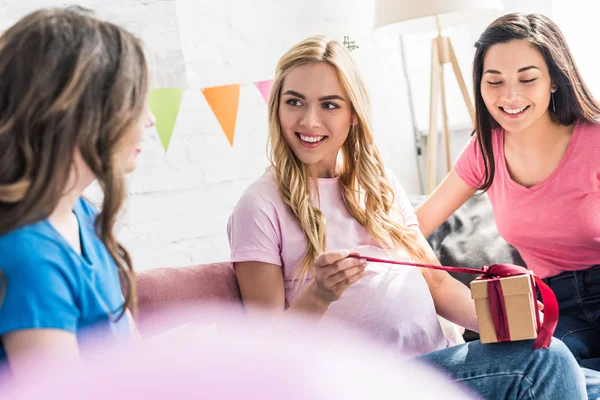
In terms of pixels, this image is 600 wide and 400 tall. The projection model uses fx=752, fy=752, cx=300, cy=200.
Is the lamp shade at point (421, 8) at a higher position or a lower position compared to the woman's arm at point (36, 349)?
higher

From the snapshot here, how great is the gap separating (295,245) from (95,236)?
501 mm

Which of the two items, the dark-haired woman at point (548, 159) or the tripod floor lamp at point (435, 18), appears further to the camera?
the tripod floor lamp at point (435, 18)

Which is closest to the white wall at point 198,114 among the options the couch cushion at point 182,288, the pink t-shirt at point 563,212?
the couch cushion at point 182,288

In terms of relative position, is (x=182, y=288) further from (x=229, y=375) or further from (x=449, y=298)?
(x=229, y=375)

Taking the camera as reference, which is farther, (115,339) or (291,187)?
(291,187)

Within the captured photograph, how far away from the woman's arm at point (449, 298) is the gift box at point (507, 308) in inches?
14.7

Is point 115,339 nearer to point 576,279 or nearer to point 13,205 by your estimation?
point 13,205

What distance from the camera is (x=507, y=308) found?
1204 mm

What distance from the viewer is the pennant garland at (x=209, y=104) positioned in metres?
2.51

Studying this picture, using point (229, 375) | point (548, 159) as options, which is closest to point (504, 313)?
point (548, 159)

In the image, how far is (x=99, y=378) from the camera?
1.66 feet

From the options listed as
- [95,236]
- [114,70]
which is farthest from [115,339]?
[114,70]

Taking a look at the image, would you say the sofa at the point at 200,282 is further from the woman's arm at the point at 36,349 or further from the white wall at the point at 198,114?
the white wall at the point at 198,114

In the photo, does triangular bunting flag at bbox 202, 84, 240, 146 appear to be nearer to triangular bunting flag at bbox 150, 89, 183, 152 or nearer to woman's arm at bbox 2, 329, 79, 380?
triangular bunting flag at bbox 150, 89, 183, 152
